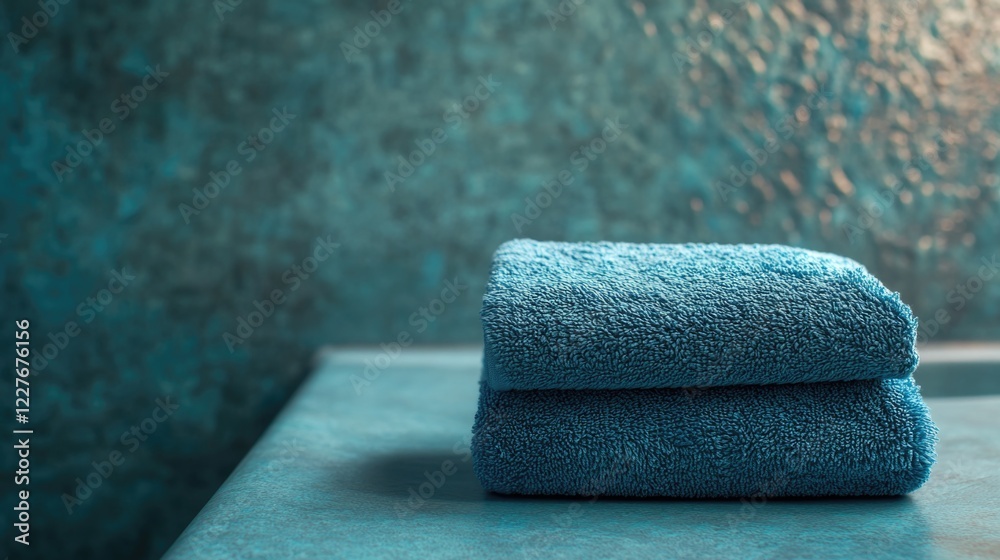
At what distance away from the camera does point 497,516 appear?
0.62 m

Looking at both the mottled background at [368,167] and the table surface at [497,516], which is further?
the mottled background at [368,167]

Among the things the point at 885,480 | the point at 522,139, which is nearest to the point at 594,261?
the point at 885,480

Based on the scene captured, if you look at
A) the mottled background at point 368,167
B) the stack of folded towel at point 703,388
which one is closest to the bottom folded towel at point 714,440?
the stack of folded towel at point 703,388

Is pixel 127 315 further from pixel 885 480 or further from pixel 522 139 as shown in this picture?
pixel 885 480

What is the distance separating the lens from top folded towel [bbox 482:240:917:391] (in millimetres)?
615

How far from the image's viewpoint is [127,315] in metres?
1.18

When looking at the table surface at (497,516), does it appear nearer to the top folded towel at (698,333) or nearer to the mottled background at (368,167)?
the top folded towel at (698,333)

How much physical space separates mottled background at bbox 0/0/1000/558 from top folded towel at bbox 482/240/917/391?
585 millimetres

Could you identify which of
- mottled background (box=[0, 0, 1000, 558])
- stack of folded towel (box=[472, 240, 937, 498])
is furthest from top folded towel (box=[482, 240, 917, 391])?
mottled background (box=[0, 0, 1000, 558])

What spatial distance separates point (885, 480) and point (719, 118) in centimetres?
69

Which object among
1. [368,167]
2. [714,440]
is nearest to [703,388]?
[714,440]

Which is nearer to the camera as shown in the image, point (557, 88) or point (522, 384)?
point (522, 384)

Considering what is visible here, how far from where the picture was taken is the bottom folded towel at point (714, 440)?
0.63m

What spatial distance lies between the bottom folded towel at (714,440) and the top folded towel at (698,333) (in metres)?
0.02
